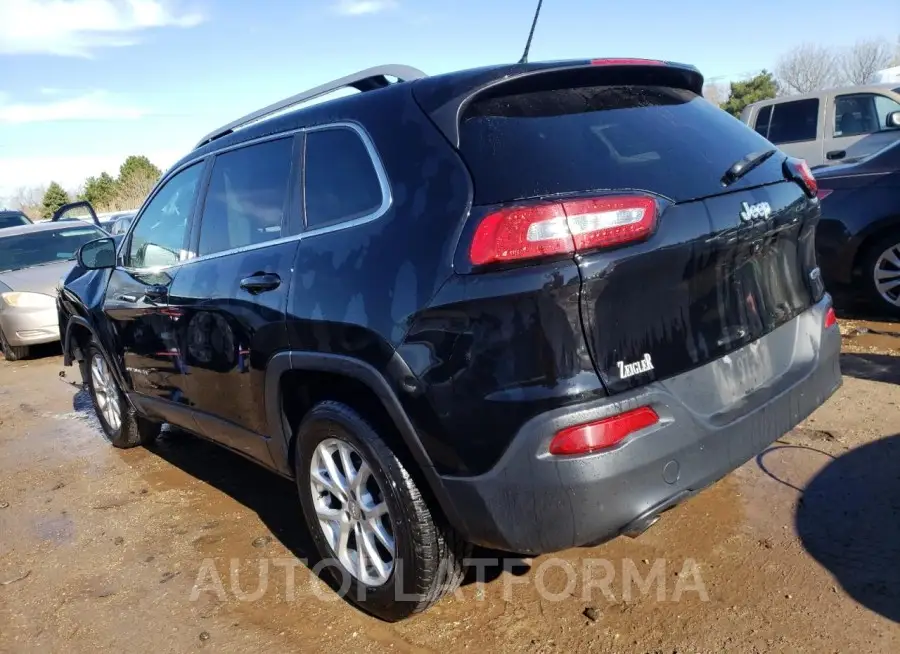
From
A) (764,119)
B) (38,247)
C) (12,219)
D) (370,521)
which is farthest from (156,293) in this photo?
(12,219)

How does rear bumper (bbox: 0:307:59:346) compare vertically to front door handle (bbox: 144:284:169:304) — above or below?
below

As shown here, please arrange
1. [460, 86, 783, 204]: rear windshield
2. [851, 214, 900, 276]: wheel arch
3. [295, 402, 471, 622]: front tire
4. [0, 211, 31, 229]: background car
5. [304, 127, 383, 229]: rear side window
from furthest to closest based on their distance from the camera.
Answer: [0, 211, 31, 229]: background car < [851, 214, 900, 276]: wheel arch < [304, 127, 383, 229]: rear side window < [295, 402, 471, 622]: front tire < [460, 86, 783, 204]: rear windshield

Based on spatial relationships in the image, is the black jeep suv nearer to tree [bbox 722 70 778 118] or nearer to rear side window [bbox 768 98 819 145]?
rear side window [bbox 768 98 819 145]

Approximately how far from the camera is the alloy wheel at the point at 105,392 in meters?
5.09

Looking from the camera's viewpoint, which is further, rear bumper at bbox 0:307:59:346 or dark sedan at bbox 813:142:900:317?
rear bumper at bbox 0:307:59:346

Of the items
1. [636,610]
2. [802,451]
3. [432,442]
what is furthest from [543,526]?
[802,451]

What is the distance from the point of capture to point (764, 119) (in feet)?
33.9

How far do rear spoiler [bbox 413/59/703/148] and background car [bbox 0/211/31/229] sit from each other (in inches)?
670

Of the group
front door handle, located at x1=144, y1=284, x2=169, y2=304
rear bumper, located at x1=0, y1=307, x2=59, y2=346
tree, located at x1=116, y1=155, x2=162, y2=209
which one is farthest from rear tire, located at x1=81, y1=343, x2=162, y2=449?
tree, located at x1=116, y1=155, x2=162, y2=209

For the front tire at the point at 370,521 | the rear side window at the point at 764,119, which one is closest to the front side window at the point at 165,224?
the front tire at the point at 370,521

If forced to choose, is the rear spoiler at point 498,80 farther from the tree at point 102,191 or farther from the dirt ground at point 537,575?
the tree at point 102,191

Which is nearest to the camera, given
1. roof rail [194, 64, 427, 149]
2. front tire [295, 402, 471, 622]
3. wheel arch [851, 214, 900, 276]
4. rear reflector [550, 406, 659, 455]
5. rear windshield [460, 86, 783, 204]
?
rear reflector [550, 406, 659, 455]

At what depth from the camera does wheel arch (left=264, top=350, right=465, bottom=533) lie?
Result: 244cm

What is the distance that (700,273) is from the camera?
2.42m
